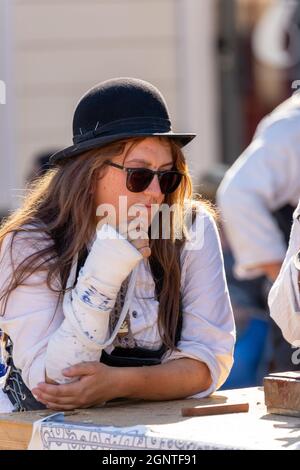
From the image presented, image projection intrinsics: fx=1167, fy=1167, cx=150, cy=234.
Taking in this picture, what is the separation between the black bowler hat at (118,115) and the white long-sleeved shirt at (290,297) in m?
0.43

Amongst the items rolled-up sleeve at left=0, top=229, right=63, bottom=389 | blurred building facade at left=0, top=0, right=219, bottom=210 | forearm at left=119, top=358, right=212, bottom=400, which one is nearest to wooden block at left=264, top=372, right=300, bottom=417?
forearm at left=119, top=358, right=212, bottom=400

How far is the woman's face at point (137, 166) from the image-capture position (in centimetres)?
307

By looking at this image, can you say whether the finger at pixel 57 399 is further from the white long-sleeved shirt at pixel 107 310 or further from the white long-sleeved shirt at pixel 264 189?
the white long-sleeved shirt at pixel 264 189

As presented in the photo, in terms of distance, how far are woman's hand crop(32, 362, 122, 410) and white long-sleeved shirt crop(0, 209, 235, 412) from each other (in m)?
0.03

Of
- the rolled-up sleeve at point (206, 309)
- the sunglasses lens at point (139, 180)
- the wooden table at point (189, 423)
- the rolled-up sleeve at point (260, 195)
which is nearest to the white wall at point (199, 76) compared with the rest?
the rolled-up sleeve at point (260, 195)

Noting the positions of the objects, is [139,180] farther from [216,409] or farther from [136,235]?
[216,409]

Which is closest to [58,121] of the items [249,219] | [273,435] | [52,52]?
[52,52]

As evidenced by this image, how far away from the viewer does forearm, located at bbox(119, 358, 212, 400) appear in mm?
2959

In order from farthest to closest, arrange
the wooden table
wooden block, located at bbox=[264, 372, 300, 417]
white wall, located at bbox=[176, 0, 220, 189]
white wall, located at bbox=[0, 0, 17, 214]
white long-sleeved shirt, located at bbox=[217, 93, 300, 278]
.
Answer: white wall, located at bbox=[176, 0, 220, 189] < white wall, located at bbox=[0, 0, 17, 214] < white long-sleeved shirt, located at bbox=[217, 93, 300, 278] < wooden block, located at bbox=[264, 372, 300, 417] < the wooden table

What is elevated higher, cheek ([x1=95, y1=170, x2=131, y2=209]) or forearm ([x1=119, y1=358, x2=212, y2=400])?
cheek ([x1=95, y1=170, x2=131, y2=209])

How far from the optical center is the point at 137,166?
3078 millimetres

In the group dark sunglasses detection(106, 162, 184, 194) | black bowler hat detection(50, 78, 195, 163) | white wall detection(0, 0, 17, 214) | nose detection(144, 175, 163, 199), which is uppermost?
black bowler hat detection(50, 78, 195, 163)

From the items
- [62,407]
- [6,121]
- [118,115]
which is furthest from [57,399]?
[6,121]

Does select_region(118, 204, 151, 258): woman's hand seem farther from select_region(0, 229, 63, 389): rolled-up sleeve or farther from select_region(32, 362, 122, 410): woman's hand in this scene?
select_region(32, 362, 122, 410): woman's hand
